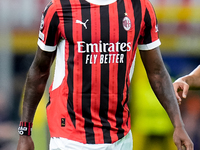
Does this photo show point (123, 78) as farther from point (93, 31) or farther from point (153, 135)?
point (153, 135)

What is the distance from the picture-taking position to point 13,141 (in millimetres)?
4562

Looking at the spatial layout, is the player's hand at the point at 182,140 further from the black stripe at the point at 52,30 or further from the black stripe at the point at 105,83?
the black stripe at the point at 52,30

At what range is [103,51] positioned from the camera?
236 centimetres

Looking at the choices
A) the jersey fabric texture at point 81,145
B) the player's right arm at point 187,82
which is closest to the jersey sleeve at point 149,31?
the player's right arm at point 187,82

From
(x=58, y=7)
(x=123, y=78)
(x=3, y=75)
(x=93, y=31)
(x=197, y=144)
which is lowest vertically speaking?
(x=197, y=144)

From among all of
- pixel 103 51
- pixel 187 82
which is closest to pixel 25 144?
pixel 103 51

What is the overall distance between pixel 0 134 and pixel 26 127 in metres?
2.03

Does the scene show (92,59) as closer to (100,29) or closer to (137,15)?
(100,29)

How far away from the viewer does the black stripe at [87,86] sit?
2.35 meters

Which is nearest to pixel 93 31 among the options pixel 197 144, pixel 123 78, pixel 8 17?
pixel 123 78

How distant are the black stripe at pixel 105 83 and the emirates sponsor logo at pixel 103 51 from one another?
0.9 inches

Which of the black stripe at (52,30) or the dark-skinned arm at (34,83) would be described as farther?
the dark-skinned arm at (34,83)

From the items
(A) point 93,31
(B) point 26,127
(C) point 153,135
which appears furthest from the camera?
(C) point 153,135

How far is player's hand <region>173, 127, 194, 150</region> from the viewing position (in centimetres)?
248
